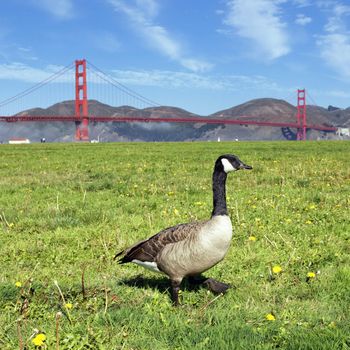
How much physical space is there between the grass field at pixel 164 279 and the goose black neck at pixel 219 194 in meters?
0.99

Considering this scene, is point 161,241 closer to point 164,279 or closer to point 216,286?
point 216,286

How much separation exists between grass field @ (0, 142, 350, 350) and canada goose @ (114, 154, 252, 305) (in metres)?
0.38

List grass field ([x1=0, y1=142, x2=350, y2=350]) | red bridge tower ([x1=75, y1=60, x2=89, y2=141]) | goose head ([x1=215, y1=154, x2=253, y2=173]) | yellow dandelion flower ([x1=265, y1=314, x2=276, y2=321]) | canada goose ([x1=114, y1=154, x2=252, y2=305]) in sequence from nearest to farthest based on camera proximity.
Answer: grass field ([x1=0, y1=142, x2=350, y2=350])
yellow dandelion flower ([x1=265, y1=314, x2=276, y2=321])
canada goose ([x1=114, y1=154, x2=252, y2=305])
goose head ([x1=215, y1=154, x2=253, y2=173])
red bridge tower ([x1=75, y1=60, x2=89, y2=141])

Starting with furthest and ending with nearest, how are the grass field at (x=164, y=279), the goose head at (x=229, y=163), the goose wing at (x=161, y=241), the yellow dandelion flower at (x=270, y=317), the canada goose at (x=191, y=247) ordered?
the goose head at (x=229, y=163) → the goose wing at (x=161, y=241) → the canada goose at (x=191, y=247) → the yellow dandelion flower at (x=270, y=317) → the grass field at (x=164, y=279)

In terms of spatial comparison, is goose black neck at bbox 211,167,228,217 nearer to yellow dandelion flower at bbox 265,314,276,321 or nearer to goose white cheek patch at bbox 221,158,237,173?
goose white cheek patch at bbox 221,158,237,173

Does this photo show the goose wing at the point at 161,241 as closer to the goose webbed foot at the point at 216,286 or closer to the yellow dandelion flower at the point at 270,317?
the goose webbed foot at the point at 216,286

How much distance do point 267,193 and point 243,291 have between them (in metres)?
6.38

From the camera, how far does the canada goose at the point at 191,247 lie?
4.60 meters

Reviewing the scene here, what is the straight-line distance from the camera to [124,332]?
3984 millimetres

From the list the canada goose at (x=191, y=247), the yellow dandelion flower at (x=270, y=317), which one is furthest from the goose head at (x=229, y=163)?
the yellow dandelion flower at (x=270, y=317)

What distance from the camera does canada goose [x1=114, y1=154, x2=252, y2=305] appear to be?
181 inches

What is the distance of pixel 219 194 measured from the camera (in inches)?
197

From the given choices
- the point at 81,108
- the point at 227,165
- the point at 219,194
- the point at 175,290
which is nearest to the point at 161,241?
the point at 175,290

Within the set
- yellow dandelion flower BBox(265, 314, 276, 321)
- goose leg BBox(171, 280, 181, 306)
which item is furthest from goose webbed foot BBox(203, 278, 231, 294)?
yellow dandelion flower BBox(265, 314, 276, 321)
